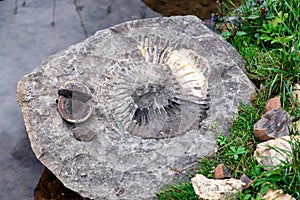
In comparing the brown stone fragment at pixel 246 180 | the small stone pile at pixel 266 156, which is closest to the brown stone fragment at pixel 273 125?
the small stone pile at pixel 266 156

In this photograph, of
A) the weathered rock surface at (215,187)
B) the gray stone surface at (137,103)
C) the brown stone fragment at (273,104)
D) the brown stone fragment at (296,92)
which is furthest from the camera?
the brown stone fragment at (296,92)

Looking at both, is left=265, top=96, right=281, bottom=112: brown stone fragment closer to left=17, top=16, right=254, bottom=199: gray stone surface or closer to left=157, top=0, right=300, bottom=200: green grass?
left=157, top=0, right=300, bottom=200: green grass

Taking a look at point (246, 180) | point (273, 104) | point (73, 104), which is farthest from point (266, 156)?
point (73, 104)

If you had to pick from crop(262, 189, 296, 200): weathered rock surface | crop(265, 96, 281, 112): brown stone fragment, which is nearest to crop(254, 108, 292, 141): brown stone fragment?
crop(265, 96, 281, 112): brown stone fragment

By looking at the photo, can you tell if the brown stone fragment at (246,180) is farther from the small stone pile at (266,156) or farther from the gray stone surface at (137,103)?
the gray stone surface at (137,103)

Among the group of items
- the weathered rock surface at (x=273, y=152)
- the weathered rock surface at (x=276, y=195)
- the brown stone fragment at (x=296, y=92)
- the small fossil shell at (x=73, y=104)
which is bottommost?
the small fossil shell at (x=73, y=104)

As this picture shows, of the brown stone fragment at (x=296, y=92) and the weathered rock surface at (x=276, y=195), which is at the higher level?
the brown stone fragment at (x=296, y=92)

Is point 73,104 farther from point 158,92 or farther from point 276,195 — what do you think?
point 276,195
